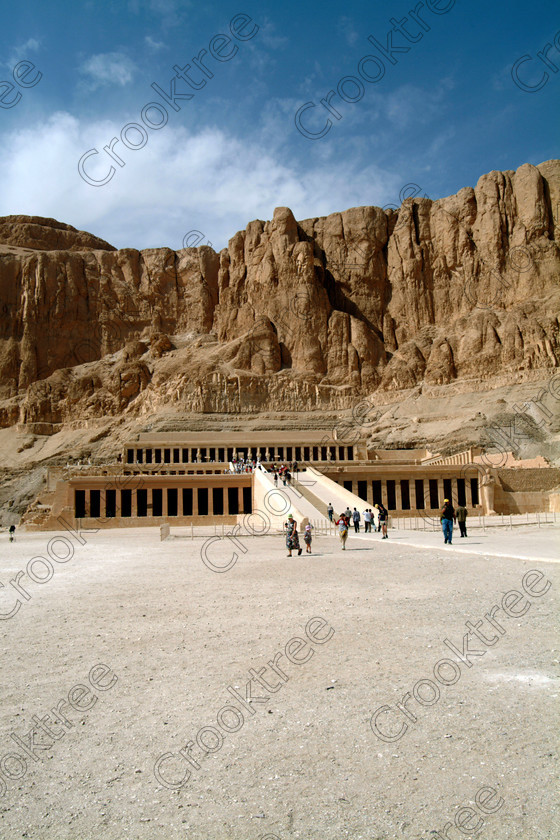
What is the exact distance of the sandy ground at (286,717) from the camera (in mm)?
4496

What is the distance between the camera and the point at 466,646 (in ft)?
25.4

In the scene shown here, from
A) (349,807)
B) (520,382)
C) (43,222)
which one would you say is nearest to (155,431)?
(520,382)

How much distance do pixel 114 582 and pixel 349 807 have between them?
10.9 m

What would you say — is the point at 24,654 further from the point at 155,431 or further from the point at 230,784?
the point at 155,431

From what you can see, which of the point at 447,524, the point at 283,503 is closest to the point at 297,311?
the point at 283,503

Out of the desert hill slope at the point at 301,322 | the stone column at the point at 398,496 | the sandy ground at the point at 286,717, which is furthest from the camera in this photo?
the desert hill slope at the point at 301,322

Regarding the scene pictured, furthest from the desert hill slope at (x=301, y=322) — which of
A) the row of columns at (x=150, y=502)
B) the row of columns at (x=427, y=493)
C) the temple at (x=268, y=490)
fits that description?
the row of columns at (x=150, y=502)

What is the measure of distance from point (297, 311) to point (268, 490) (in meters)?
60.3

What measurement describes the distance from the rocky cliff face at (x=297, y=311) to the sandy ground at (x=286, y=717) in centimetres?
6943

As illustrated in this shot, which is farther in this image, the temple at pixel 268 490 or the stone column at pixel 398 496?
the stone column at pixel 398 496

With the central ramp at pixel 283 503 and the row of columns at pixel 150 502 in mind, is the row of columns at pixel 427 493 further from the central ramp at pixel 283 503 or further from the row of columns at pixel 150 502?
the row of columns at pixel 150 502

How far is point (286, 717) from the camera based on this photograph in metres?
6.01

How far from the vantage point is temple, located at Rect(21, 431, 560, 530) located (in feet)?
128

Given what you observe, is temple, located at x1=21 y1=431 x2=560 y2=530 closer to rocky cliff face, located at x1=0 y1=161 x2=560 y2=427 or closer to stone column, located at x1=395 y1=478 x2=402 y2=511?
stone column, located at x1=395 y1=478 x2=402 y2=511
